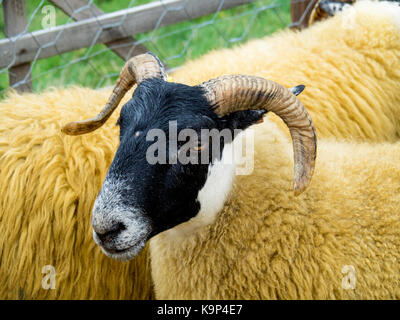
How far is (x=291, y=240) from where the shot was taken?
214 cm

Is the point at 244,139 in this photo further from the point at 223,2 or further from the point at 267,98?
the point at 223,2

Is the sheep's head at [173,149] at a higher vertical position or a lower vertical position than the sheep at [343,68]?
higher

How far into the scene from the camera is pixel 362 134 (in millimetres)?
3275

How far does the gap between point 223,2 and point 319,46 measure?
3.92 feet

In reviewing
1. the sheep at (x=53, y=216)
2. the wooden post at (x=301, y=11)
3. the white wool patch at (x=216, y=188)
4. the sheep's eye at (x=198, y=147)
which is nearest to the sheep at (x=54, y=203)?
the sheep at (x=53, y=216)

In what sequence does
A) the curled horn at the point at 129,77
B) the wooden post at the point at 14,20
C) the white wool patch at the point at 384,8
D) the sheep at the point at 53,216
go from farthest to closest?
1. the wooden post at the point at 14,20
2. the white wool patch at the point at 384,8
3. the sheep at the point at 53,216
4. the curled horn at the point at 129,77

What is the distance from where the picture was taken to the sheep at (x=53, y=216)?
2.53m

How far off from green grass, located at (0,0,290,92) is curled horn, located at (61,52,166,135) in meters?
2.31

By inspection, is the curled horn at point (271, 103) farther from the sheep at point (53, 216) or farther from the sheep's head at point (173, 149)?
the sheep at point (53, 216)

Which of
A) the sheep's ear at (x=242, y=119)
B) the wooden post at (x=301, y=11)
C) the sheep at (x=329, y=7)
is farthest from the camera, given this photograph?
the wooden post at (x=301, y=11)

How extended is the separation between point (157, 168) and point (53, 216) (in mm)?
911

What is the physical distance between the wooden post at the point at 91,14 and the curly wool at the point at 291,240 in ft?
7.32

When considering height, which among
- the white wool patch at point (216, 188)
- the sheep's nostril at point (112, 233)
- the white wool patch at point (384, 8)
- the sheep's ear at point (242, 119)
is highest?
the sheep's ear at point (242, 119)
